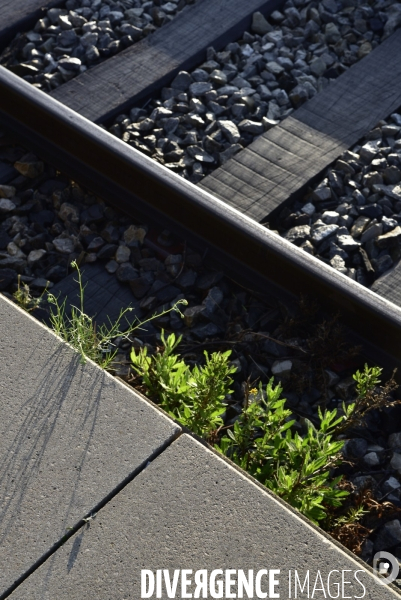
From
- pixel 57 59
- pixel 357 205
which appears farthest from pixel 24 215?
pixel 357 205

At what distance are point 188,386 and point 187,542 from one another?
2.40 feet

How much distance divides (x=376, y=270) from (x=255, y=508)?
1.64 metres

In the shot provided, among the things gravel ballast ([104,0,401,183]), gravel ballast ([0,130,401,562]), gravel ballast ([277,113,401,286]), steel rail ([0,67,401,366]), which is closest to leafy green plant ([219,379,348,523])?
gravel ballast ([0,130,401,562])

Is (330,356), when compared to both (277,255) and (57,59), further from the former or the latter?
(57,59)

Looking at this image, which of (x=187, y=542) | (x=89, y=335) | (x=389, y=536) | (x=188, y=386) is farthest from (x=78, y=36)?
(x=389, y=536)

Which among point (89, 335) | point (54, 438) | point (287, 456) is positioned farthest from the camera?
point (89, 335)

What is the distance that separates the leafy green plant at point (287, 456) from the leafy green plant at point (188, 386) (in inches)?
5.2

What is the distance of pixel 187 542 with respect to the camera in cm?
286

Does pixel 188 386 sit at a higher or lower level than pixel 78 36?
lower

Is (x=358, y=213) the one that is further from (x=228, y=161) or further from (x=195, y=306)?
(x=195, y=306)

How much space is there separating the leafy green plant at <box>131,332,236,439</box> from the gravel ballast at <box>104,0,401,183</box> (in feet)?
4.90

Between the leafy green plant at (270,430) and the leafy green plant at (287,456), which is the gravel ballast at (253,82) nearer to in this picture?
the leafy green plant at (270,430)

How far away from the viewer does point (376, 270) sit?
405 centimetres

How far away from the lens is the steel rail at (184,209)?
367 cm
